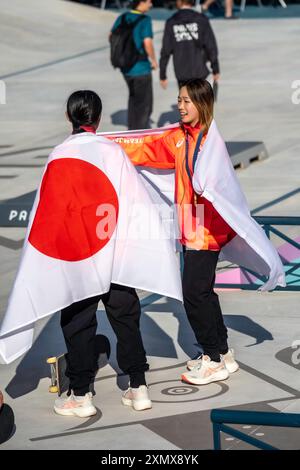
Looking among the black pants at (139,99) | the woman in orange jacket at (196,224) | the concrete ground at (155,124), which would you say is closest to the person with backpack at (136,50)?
the black pants at (139,99)

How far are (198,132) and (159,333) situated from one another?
196cm

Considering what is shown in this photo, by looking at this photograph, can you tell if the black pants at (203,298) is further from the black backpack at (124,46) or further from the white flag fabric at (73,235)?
the black backpack at (124,46)

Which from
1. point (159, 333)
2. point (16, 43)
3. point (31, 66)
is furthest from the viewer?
point (16, 43)

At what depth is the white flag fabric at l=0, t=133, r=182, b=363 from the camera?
703 cm

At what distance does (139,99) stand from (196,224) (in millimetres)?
7998

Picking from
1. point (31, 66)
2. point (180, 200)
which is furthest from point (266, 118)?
point (180, 200)

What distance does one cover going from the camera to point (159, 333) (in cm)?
888

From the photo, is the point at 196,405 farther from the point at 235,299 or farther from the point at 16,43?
the point at 16,43

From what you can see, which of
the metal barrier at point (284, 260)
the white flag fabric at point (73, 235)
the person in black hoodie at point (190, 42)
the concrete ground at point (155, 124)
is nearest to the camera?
the white flag fabric at point (73, 235)

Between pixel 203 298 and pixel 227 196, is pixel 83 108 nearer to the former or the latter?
pixel 227 196

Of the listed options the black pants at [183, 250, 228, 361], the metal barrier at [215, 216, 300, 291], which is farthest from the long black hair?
the metal barrier at [215, 216, 300, 291]

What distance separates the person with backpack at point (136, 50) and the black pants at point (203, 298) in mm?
7844

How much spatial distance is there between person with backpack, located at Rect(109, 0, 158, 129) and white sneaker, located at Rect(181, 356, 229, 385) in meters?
7.95

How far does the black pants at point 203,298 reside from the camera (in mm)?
7559
